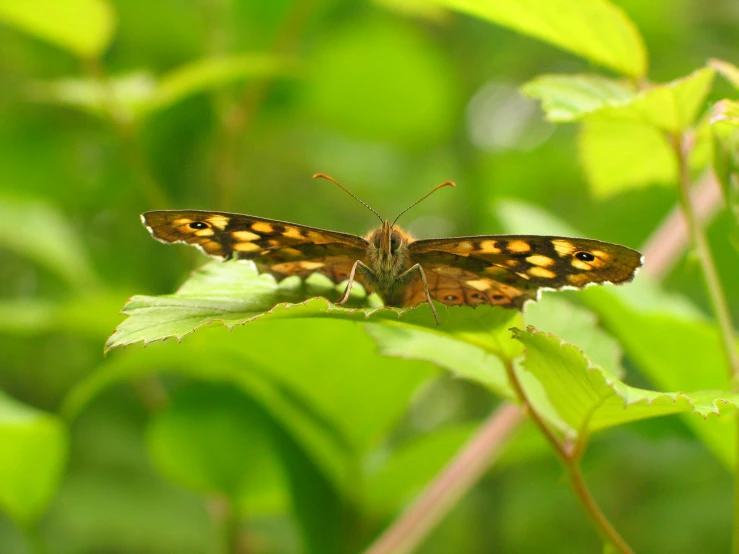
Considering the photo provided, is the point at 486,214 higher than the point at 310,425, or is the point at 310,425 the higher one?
the point at 486,214

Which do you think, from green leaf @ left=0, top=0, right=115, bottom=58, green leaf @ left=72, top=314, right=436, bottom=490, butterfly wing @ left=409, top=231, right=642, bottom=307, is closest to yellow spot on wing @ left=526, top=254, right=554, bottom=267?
butterfly wing @ left=409, top=231, right=642, bottom=307

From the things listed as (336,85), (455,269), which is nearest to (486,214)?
(336,85)

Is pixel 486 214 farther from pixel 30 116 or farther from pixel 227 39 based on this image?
pixel 30 116

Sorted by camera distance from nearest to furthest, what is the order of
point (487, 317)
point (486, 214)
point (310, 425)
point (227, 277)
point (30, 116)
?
point (487, 317), point (227, 277), point (310, 425), point (30, 116), point (486, 214)

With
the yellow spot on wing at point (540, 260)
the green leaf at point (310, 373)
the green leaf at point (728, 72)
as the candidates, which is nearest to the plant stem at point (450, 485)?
the green leaf at point (310, 373)

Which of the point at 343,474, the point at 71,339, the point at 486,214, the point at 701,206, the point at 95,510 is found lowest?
→ the point at 95,510

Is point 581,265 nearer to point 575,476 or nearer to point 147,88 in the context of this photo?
point 575,476

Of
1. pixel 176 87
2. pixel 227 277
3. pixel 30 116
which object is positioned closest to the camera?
pixel 227 277
